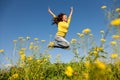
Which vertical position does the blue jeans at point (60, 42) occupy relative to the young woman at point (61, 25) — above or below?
below

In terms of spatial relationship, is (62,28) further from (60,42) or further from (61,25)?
(60,42)

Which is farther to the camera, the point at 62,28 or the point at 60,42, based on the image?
the point at 62,28

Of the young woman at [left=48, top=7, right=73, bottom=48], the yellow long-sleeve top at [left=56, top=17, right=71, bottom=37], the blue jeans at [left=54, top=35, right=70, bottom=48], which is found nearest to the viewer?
the blue jeans at [left=54, top=35, right=70, bottom=48]

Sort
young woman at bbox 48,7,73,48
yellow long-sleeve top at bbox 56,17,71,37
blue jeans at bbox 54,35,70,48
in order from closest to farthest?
blue jeans at bbox 54,35,70,48, young woman at bbox 48,7,73,48, yellow long-sleeve top at bbox 56,17,71,37

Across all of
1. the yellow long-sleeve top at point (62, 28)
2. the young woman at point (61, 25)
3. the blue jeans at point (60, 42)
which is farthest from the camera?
the yellow long-sleeve top at point (62, 28)

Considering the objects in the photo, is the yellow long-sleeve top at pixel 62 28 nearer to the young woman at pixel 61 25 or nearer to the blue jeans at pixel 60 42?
the young woman at pixel 61 25

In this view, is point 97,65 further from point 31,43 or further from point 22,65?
point 31,43

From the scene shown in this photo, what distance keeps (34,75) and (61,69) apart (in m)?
1.49

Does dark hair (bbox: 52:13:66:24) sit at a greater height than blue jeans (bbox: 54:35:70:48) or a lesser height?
greater

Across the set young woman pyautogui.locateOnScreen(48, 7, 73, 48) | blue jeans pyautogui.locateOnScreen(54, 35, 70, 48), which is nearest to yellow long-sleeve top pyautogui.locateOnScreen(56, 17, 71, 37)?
young woman pyautogui.locateOnScreen(48, 7, 73, 48)

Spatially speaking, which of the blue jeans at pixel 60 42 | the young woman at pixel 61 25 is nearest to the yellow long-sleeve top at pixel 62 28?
the young woman at pixel 61 25

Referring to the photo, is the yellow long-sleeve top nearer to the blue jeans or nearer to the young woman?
the young woman

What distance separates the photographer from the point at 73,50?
18.5ft

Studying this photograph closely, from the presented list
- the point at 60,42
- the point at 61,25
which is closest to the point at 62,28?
the point at 61,25
